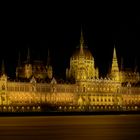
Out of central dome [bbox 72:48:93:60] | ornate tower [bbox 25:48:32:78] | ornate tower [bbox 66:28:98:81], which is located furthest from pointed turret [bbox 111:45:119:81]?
ornate tower [bbox 25:48:32:78]

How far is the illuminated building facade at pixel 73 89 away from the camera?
11562cm

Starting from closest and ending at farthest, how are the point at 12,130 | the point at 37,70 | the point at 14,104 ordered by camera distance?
the point at 12,130
the point at 14,104
the point at 37,70

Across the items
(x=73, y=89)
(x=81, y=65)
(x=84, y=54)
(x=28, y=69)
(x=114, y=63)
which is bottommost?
(x=73, y=89)

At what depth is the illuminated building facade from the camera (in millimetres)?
115625

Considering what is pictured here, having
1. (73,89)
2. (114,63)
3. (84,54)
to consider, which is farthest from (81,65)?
(114,63)

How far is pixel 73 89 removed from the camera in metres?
127

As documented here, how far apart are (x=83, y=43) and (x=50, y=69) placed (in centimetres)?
1057

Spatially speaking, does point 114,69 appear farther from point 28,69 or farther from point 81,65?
point 28,69

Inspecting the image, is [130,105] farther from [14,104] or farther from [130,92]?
[14,104]

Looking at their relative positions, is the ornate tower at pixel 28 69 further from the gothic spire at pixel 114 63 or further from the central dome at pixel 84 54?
the gothic spire at pixel 114 63

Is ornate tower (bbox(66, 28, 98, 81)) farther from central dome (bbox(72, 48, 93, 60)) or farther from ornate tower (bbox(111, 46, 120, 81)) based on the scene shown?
ornate tower (bbox(111, 46, 120, 81))

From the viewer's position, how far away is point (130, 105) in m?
134

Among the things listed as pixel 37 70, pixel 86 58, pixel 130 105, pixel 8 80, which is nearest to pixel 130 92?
pixel 130 105

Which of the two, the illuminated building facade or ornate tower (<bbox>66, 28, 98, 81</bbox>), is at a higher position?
ornate tower (<bbox>66, 28, 98, 81</bbox>)
